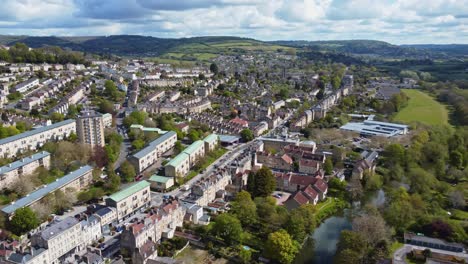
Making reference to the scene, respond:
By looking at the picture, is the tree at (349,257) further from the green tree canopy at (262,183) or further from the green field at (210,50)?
the green field at (210,50)

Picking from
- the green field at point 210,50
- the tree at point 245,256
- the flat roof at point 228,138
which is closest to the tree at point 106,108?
the flat roof at point 228,138

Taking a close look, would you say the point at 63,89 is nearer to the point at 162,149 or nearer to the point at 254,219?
the point at 162,149

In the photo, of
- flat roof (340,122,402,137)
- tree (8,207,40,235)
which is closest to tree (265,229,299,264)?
tree (8,207,40,235)

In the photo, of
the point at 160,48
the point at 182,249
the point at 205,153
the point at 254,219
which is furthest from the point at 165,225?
the point at 160,48

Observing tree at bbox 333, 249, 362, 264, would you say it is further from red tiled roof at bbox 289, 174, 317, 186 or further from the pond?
red tiled roof at bbox 289, 174, 317, 186

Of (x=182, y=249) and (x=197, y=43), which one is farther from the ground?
(x=197, y=43)

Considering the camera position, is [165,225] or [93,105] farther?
[93,105]

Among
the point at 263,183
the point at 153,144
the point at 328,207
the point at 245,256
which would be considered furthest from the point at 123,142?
the point at 245,256
